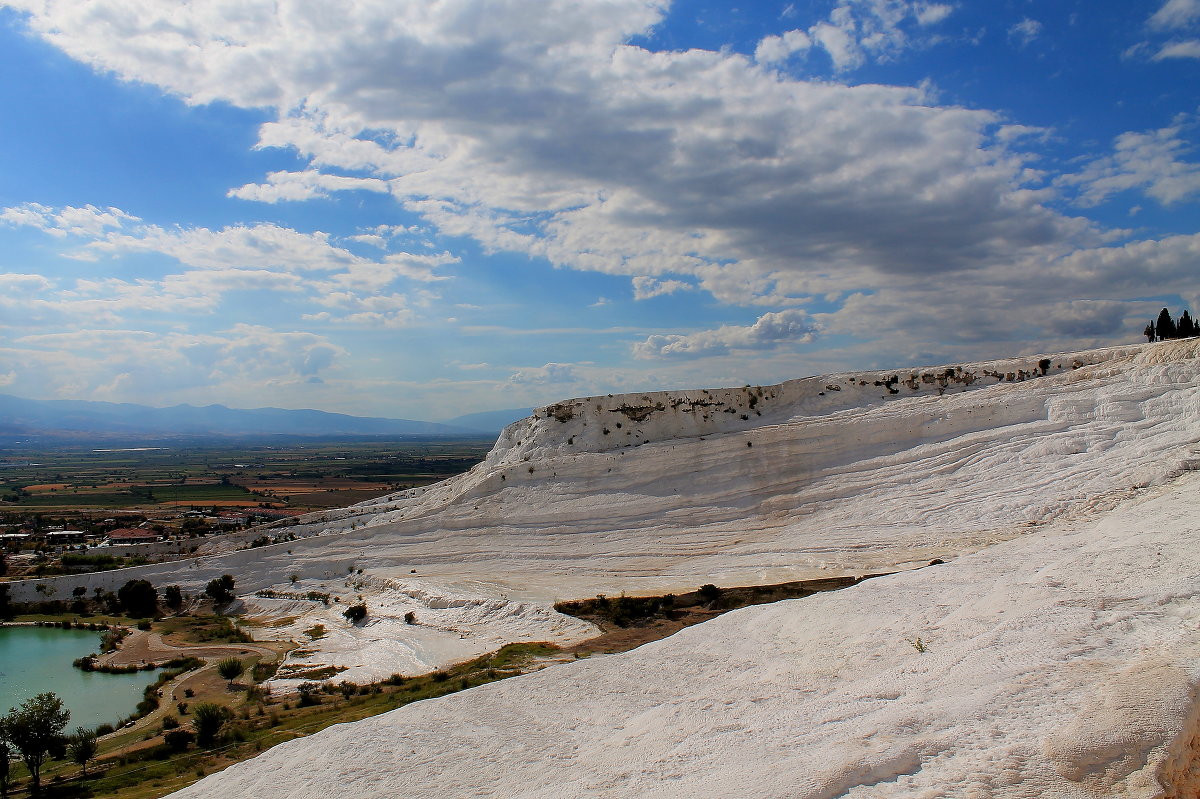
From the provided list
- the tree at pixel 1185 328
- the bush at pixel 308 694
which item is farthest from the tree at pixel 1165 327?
the bush at pixel 308 694

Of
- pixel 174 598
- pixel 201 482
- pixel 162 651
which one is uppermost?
pixel 174 598

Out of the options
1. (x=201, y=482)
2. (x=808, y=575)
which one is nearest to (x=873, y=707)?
(x=808, y=575)

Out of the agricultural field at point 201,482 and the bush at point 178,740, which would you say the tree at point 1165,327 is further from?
the agricultural field at point 201,482

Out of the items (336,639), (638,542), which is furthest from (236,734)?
(638,542)

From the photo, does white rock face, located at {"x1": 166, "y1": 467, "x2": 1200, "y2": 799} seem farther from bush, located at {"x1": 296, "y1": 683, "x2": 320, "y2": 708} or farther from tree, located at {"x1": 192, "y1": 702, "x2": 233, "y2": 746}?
A: bush, located at {"x1": 296, "y1": 683, "x2": 320, "y2": 708}

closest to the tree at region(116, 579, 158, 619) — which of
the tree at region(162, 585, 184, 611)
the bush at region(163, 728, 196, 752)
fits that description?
the tree at region(162, 585, 184, 611)

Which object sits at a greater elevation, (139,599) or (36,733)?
(36,733)

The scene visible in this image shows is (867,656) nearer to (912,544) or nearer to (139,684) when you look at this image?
(912,544)

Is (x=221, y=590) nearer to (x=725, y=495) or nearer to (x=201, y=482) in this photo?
(x=725, y=495)
